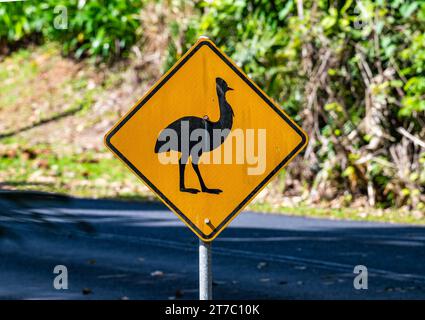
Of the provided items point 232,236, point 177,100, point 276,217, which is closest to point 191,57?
point 177,100

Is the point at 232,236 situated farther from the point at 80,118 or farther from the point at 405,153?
the point at 80,118

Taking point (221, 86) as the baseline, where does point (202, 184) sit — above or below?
below

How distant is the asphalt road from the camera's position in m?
8.26

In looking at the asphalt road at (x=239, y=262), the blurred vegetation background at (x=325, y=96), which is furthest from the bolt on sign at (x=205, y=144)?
the blurred vegetation background at (x=325, y=96)

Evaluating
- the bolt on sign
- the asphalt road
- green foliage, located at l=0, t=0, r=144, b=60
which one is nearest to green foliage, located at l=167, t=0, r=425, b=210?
the asphalt road

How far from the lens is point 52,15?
2472 centimetres

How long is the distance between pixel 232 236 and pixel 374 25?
185 inches

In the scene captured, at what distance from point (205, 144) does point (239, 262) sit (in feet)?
18.5

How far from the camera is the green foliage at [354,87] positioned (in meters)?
14.5

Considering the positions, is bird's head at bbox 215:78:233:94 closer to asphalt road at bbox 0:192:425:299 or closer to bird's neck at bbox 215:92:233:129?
bird's neck at bbox 215:92:233:129

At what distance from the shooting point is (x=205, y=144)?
170 inches

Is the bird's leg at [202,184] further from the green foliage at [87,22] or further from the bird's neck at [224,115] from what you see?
the green foliage at [87,22]

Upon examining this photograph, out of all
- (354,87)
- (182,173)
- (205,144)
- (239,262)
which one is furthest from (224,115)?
(354,87)

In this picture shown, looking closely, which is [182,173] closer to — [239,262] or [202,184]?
[202,184]
